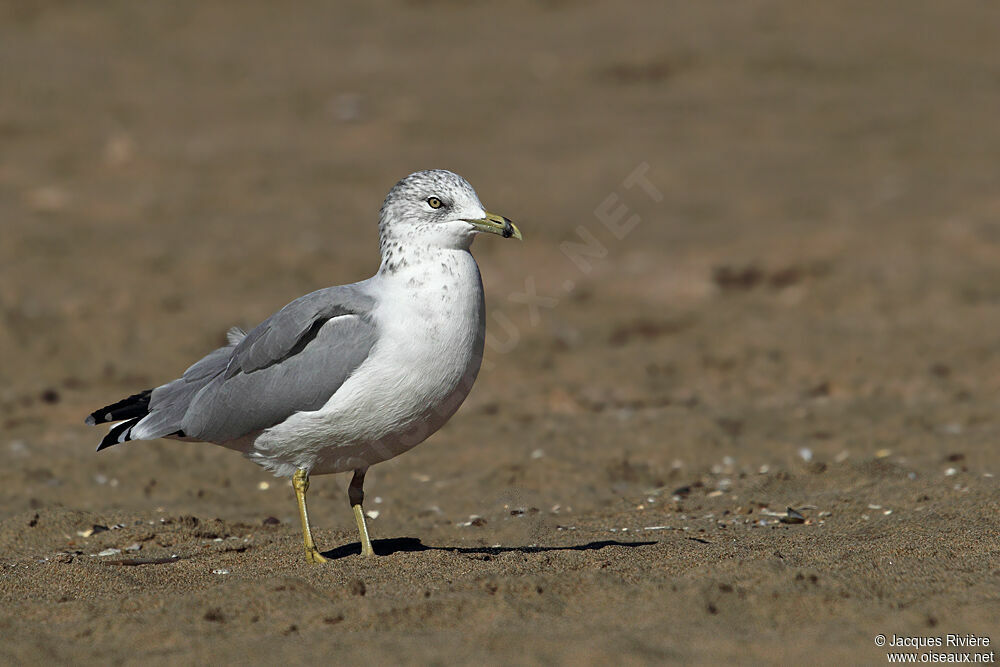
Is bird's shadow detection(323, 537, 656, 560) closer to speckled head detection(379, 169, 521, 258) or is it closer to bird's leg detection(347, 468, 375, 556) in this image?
bird's leg detection(347, 468, 375, 556)

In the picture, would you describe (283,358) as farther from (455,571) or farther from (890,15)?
(890,15)

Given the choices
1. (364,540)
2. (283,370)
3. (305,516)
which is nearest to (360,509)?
(364,540)

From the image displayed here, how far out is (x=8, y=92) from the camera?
18.7m

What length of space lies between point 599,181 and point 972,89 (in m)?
6.86

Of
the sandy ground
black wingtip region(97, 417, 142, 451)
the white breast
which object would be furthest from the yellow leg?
black wingtip region(97, 417, 142, 451)

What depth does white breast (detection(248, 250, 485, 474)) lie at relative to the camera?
5789 millimetres

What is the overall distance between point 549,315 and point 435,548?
649cm

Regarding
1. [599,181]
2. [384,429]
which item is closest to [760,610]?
[384,429]

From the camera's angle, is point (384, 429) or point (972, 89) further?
point (972, 89)

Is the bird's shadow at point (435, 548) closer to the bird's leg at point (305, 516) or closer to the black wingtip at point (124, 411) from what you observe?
the bird's leg at point (305, 516)

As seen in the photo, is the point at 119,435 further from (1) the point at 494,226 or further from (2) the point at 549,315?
(2) the point at 549,315

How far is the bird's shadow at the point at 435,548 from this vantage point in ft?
20.9

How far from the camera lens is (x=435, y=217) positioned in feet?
19.8

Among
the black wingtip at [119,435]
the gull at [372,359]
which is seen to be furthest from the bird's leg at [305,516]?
the black wingtip at [119,435]
